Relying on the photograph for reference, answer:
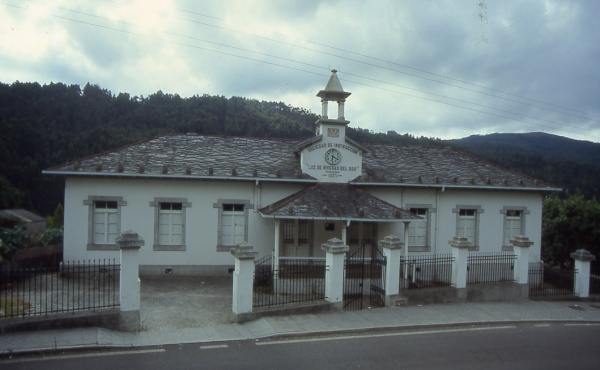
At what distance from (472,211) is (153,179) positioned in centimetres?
1305

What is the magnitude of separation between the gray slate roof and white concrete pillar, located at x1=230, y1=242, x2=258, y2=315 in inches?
261

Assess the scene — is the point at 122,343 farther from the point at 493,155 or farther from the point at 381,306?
the point at 493,155

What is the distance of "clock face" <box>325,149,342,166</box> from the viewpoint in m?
19.1

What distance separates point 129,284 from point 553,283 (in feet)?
48.8

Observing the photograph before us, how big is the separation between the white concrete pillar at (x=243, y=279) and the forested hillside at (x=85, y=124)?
45436mm

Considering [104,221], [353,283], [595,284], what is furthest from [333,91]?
[595,284]

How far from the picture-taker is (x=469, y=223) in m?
20.8

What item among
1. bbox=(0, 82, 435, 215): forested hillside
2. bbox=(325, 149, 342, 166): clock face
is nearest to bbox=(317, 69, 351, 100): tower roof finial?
bbox=(325, 149, 342, 166): clock face

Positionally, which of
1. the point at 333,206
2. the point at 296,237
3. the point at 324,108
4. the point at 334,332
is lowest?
the point at 334,332

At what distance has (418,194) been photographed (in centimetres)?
2008

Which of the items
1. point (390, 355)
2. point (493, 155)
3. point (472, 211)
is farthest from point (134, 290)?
point (493, 155)

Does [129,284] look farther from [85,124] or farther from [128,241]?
[85,124]

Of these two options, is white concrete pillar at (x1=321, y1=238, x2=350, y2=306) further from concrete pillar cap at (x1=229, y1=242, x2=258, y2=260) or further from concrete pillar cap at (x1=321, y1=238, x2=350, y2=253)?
concrete pillar cap at (x1=229, y1=242, x2=258, y2=260)

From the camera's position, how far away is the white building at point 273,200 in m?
17.5
